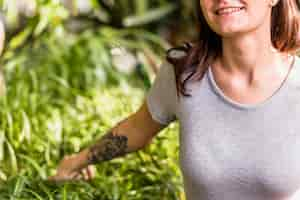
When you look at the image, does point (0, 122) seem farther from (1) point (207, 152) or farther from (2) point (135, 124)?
(1) point (207, 152)

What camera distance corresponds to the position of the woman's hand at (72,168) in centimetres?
203

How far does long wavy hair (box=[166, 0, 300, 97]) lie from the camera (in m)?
1.68

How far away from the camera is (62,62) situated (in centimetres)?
304

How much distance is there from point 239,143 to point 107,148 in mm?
479

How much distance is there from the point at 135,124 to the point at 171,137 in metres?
0.64

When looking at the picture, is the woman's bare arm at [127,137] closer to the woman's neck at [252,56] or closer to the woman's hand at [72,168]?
the woman's hand at [72,168]

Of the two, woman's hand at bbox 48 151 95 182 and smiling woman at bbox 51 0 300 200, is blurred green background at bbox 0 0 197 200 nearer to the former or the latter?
woman's hand at bbox 48 151 95 182

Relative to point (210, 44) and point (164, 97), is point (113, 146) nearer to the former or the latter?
point (164, 97)

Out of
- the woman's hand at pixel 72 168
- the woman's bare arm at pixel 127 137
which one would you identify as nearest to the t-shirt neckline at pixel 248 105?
the woman's bare arm at pixel 127 137

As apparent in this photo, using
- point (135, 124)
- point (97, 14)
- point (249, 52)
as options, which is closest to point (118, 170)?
point (135, 124)

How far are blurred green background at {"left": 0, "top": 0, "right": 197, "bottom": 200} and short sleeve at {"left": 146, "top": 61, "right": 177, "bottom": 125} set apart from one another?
359mm

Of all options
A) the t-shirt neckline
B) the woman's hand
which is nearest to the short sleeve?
the t-shirt neckline

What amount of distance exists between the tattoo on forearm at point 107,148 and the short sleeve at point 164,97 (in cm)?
15

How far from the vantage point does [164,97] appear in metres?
1.84
